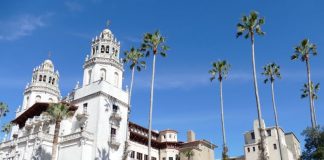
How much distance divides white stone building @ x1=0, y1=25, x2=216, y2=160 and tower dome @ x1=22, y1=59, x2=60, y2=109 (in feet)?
0.68

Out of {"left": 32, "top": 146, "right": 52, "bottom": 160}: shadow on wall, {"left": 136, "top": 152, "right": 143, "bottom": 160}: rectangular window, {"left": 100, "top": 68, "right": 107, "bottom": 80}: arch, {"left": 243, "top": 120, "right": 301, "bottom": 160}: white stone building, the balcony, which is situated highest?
{"left": 100, "top": 68, "right": 107, "bottom": 80}: arch

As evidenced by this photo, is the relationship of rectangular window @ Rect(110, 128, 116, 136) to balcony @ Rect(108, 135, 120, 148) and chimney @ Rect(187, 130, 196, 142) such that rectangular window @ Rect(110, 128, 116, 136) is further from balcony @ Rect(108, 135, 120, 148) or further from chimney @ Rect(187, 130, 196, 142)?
chimney @ Rect(187, 130, 196, 142)

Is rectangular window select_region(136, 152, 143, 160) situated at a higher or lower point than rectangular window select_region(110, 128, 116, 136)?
lower

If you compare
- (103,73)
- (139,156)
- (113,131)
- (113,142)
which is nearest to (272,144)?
(139,156)

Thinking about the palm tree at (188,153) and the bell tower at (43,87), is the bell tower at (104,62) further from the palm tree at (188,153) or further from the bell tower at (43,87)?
the palm tree at (188,153)

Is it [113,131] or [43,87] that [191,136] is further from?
[43,87]

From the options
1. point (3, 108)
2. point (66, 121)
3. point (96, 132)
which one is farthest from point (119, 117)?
point (3, 108)

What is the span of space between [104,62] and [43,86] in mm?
19092

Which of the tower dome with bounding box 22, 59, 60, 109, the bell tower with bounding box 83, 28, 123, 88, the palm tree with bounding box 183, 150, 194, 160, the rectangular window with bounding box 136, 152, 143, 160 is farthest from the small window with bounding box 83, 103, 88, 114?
the palm tree with bounding box 183, 150, 194, 160

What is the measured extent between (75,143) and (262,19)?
1280 inches

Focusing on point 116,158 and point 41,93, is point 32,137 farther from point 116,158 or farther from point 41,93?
point 41,93

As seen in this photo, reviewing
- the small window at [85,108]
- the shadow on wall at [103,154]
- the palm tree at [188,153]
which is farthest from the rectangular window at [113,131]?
the palm tree at [188,153]

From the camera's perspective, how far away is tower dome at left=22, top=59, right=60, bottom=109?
7088 centimetres

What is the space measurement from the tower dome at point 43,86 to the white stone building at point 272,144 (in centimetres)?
4715
